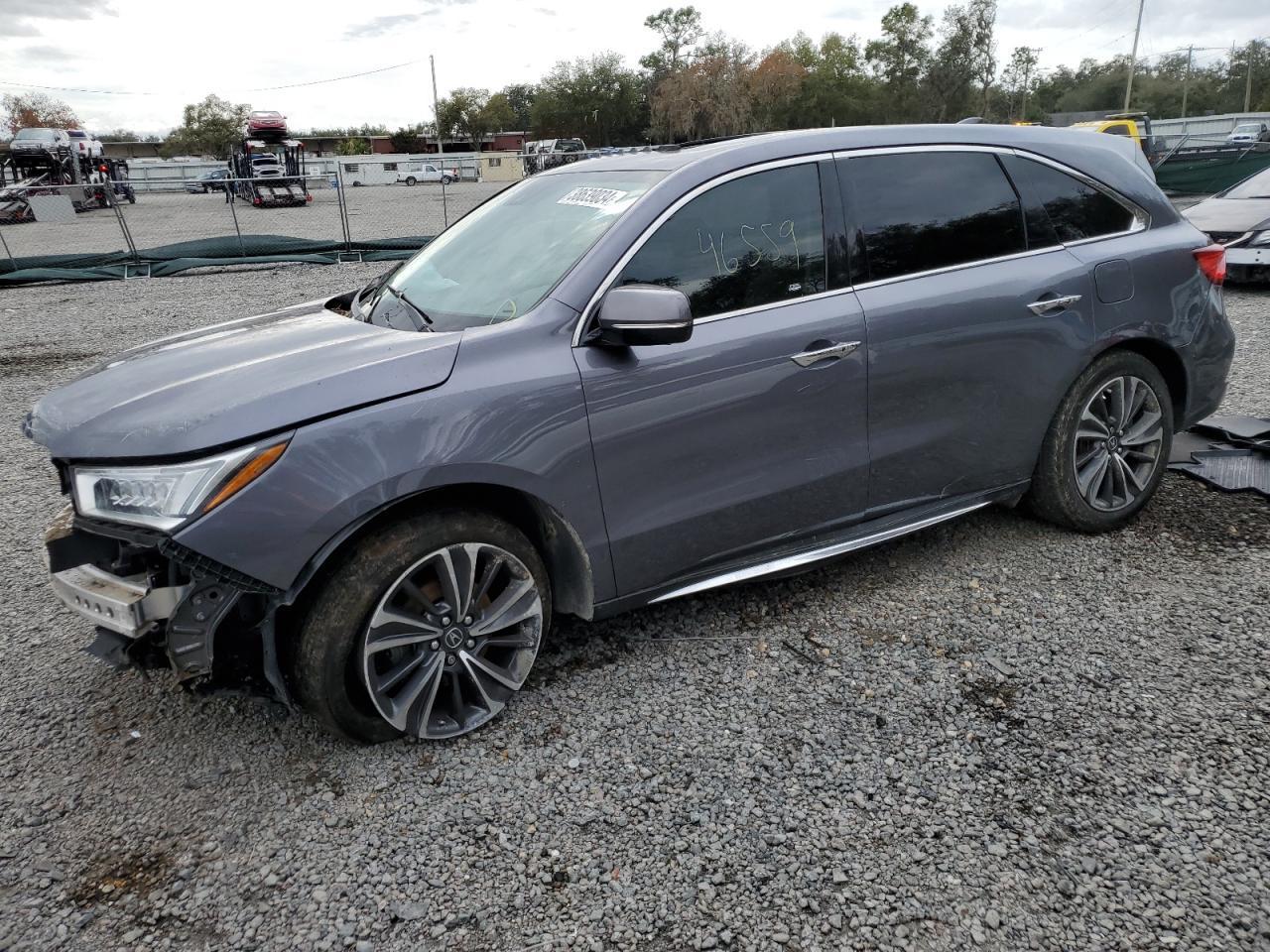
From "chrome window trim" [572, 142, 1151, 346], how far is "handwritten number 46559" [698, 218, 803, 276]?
0.15m

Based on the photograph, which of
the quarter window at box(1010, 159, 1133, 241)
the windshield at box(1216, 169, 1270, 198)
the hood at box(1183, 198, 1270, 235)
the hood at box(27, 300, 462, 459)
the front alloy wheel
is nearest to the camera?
the hood at box(27, 300, 462, 459)

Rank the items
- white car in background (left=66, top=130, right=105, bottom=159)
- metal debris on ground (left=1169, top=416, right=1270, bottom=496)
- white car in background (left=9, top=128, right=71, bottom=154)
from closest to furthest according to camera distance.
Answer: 1. metal debris on ground (left=1169, top=416, right=1270, bottom=496)
2. white car in background (left=9, top=128, right=71, bottom=154)
3. white car in background (left=66, top=130, right=105, bottom=159)

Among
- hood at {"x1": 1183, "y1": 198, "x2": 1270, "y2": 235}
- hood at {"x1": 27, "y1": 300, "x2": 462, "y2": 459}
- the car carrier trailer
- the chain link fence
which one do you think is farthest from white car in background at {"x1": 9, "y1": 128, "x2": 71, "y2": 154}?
hood at {"x1": 27, "y1": 300, "x2": 462, "y2": 459}

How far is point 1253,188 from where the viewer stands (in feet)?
37.4

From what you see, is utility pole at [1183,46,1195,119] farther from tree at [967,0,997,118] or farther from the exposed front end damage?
the exposed front end damage

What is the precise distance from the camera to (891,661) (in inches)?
130

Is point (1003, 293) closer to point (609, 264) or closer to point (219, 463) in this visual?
point (609, 264)

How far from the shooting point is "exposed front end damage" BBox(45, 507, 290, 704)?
2463mm

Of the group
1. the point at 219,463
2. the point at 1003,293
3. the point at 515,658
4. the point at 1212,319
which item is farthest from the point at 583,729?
the point at 1212,319

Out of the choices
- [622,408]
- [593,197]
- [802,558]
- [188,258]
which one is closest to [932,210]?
[593,197]

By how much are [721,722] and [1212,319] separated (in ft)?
9.99

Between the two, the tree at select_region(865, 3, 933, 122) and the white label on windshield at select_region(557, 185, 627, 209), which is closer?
the white label on windshield at select_region(557, 185, 627, 209)

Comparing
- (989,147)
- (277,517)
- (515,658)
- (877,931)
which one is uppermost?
(989,147)

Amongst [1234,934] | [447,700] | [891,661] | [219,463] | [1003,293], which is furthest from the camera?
[1003,293]
